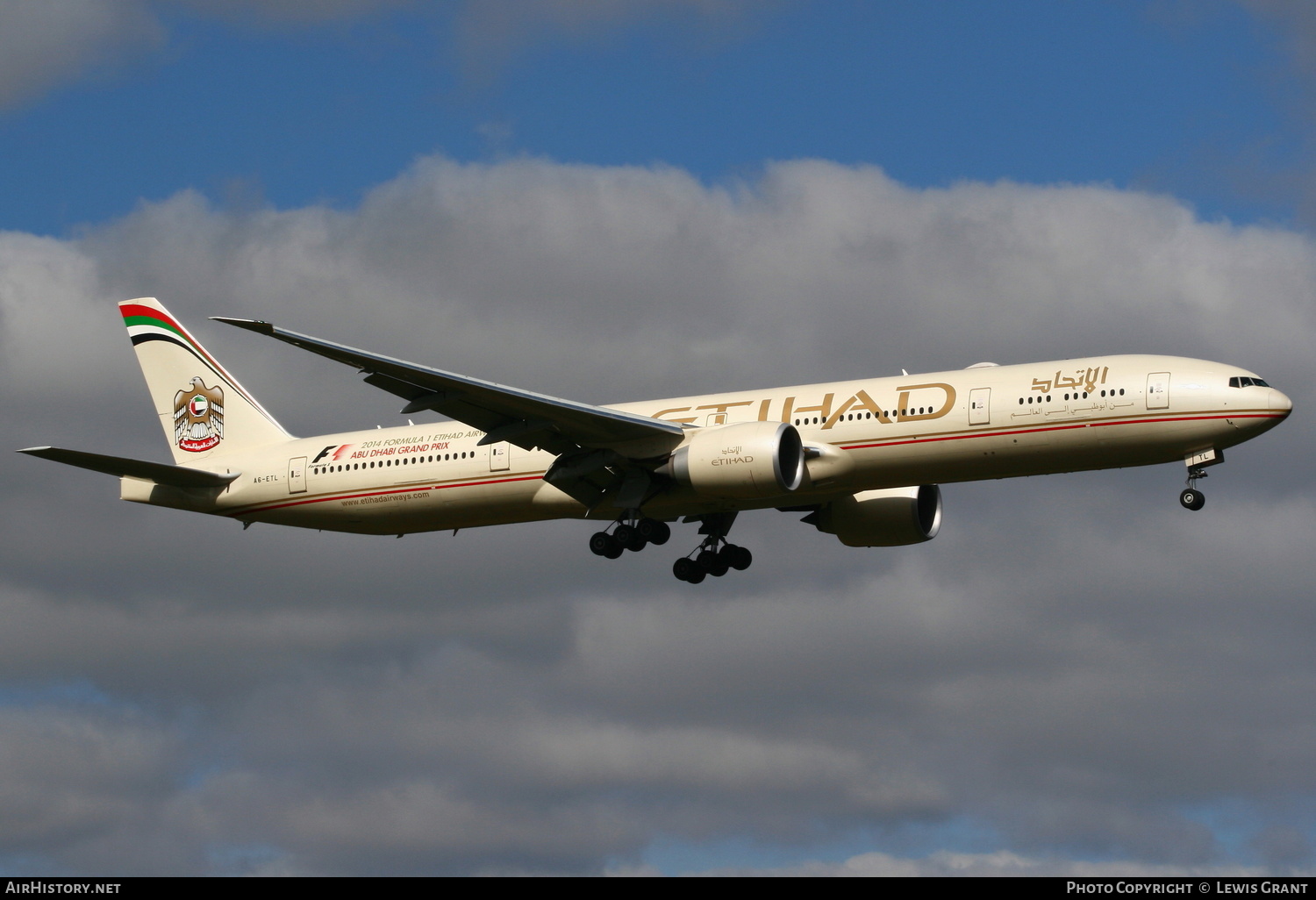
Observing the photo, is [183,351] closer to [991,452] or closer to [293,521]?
[293,521]

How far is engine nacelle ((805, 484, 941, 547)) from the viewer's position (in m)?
49.0

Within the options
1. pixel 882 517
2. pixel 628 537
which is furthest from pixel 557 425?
pixel 882 517

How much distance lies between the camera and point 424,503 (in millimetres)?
48125

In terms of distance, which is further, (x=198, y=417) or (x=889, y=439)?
(x=198, y=417)

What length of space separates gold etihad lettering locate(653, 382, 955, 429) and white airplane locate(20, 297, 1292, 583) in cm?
5

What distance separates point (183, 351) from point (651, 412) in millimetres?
18105

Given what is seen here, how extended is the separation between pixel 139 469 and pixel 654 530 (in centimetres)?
1566

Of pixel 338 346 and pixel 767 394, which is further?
pixel 767 394

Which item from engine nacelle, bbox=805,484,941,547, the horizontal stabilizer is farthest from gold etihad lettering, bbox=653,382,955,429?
the horizontal stabilizer

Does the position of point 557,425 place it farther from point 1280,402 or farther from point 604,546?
point 1280,402

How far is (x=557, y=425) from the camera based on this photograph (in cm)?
4419
